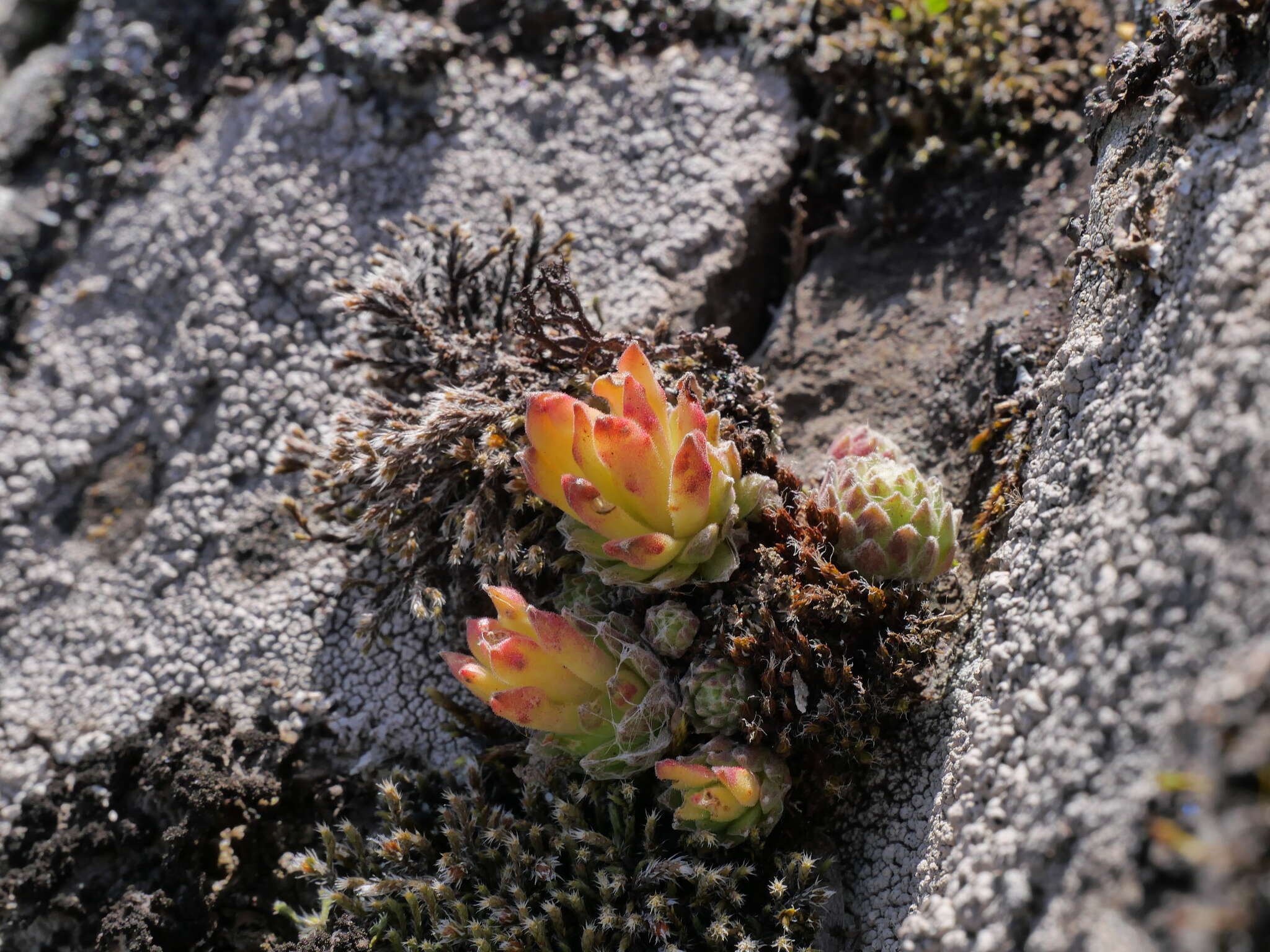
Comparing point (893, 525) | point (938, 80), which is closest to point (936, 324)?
point (938, 80)

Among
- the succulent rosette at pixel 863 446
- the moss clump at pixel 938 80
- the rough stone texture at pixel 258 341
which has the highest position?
the moss clump at pixel 938 80

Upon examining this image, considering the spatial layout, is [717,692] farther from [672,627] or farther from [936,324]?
[936,324]

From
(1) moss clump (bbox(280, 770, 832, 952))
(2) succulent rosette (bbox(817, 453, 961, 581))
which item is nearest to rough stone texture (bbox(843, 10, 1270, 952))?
(2) succulent rosette (bbox(817, 453, 961, 581))

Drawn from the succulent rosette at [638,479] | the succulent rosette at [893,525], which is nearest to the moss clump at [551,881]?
A: the succulent rosette at [638,479]

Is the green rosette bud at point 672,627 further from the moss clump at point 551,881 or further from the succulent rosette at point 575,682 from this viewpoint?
the moss clump at point 551,881

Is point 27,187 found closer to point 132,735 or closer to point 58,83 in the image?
point 58,83
